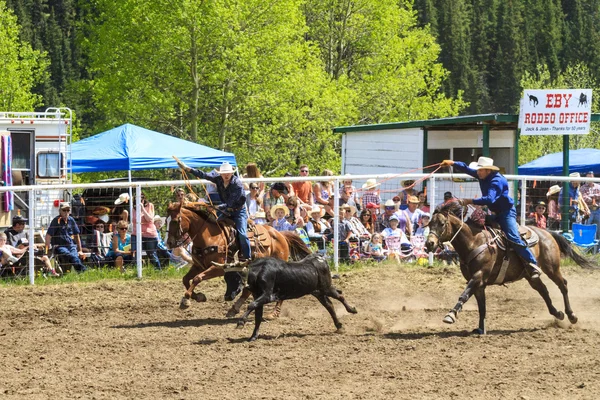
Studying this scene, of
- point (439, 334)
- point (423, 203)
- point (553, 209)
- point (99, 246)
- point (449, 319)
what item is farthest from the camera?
point (553, 209)

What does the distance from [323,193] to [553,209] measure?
169 inches

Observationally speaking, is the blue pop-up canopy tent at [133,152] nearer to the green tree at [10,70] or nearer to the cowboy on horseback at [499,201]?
the cowboy on horseback at [499,201]

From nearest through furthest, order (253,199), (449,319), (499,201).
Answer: (449,319)
(499,201)
(253,199)

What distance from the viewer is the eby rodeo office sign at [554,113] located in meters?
19.8

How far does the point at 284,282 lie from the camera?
10.7 m

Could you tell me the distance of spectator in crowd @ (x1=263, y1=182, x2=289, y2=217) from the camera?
15500mm

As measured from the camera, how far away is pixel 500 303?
13.4 m

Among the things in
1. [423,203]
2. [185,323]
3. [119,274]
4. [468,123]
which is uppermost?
[468,123]

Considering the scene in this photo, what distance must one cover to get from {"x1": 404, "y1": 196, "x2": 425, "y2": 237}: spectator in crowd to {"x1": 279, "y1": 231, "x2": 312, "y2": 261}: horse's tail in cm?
363

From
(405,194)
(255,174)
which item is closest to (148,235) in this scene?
(255,174)

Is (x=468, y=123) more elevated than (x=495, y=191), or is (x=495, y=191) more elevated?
(x=468, y=123)

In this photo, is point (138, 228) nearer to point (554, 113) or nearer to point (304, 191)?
point (304, 191)

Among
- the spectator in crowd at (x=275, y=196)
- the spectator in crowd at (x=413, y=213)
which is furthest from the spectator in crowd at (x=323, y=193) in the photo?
the spectator in crowd at (x=413, y=213)

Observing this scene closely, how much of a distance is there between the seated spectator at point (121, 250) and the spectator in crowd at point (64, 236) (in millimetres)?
543
